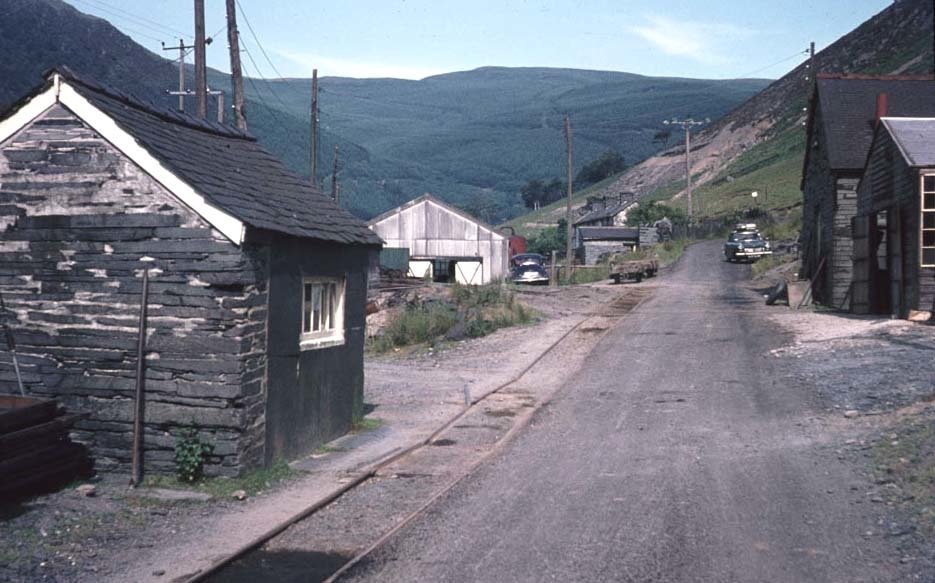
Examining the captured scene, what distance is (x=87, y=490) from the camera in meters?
9.15

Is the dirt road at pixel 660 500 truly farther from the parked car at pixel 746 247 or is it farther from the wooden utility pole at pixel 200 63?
the parked car at pixel 746 247

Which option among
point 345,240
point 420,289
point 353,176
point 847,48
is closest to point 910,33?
point 847,48

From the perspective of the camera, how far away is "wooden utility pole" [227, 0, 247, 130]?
2269 centimetres

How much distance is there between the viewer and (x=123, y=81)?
84938 millimetres

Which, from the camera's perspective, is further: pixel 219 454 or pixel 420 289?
pixel 420 289

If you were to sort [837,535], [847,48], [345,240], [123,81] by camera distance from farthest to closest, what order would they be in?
[847,48] → [123,81] → [345,240] → [837,535]

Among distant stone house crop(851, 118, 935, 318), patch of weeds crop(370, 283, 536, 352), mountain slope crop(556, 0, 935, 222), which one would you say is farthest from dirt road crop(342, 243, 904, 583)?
mountain slope crop(556, 0, 935, 222)

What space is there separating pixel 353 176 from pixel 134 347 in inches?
5142

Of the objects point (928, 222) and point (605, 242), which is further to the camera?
point (605, 242)

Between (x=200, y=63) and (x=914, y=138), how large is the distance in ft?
56.5

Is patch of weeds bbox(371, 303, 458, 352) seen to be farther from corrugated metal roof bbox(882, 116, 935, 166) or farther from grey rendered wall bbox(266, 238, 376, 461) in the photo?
corrugated metal roof bbox(882, 116, 935, 166)

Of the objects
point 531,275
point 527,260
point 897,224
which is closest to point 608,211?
point 527,260

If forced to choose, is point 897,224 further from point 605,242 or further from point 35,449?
point 605,242

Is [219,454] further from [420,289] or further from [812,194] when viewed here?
[812,194]
